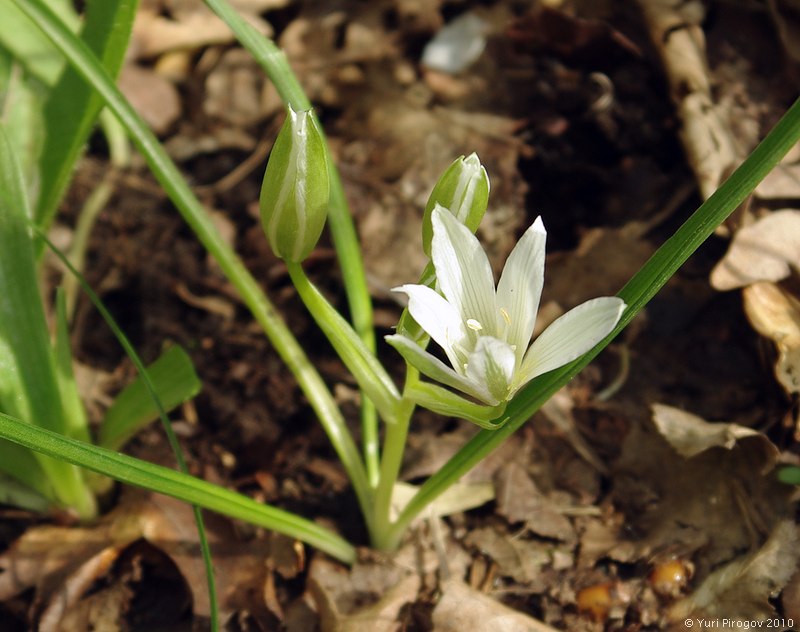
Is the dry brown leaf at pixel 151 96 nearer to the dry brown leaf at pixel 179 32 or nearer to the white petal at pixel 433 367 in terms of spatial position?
the dry brown leaf at pixel 179 32

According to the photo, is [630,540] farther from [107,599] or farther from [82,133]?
[82,133]

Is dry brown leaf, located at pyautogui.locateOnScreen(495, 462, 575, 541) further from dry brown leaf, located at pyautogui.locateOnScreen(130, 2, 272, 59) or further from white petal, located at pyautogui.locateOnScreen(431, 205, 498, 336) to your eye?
dry brown leaf, located at pyautogui.locateOnScreen(130, 2, 272, 59)

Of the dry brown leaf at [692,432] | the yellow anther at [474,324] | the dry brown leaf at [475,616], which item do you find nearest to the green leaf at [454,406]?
the yellow anther at [474,324]

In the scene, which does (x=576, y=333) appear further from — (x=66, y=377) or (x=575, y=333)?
(x=66, y=377)

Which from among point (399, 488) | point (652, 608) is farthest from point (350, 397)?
point (652, 608)

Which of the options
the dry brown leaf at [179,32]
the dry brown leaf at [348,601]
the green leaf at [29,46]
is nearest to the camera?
the dry brown leaf at [348,601]

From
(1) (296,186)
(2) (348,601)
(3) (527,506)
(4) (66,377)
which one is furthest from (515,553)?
(4) (66,377)
